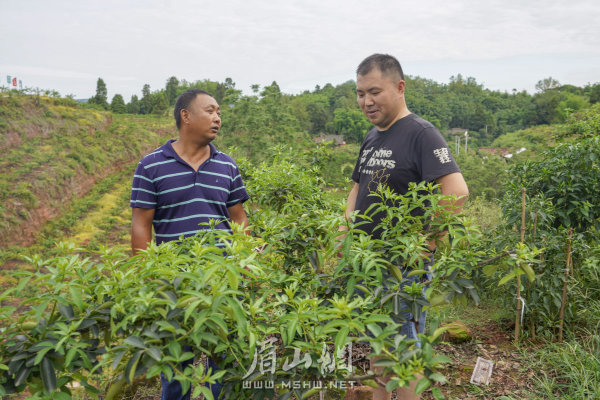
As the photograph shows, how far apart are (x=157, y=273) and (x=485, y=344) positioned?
135 inches

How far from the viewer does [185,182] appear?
2.47m

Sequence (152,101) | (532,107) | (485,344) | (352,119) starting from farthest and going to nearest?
(532,107), (352,119), (152,101), (485,344)

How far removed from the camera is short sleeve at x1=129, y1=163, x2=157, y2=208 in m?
2.40

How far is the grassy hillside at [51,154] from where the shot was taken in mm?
14070

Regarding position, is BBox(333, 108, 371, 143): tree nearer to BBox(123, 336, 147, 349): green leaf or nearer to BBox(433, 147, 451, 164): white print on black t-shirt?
BBox(433, 147, 451, 164): white print on black t-shirt

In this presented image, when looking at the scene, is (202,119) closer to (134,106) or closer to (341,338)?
(341,338)

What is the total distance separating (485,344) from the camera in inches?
148

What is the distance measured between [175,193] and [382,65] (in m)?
1.37

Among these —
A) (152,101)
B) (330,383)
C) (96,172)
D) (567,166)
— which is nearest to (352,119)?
(152,101)

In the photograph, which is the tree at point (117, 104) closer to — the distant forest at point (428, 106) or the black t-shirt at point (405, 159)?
the distant forest at point (428, 106)

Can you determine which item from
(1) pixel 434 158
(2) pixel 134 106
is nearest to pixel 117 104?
(2) pixel 134 106

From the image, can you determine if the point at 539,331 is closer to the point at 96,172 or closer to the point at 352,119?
the point at 96,172

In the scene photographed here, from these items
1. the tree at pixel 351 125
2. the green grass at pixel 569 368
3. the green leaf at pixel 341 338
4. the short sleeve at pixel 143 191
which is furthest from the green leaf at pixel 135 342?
the tree at pixel 351 125

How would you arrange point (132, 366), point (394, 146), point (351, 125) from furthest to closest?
point (351, 125) < point (394, 146) < point (132, 366)
